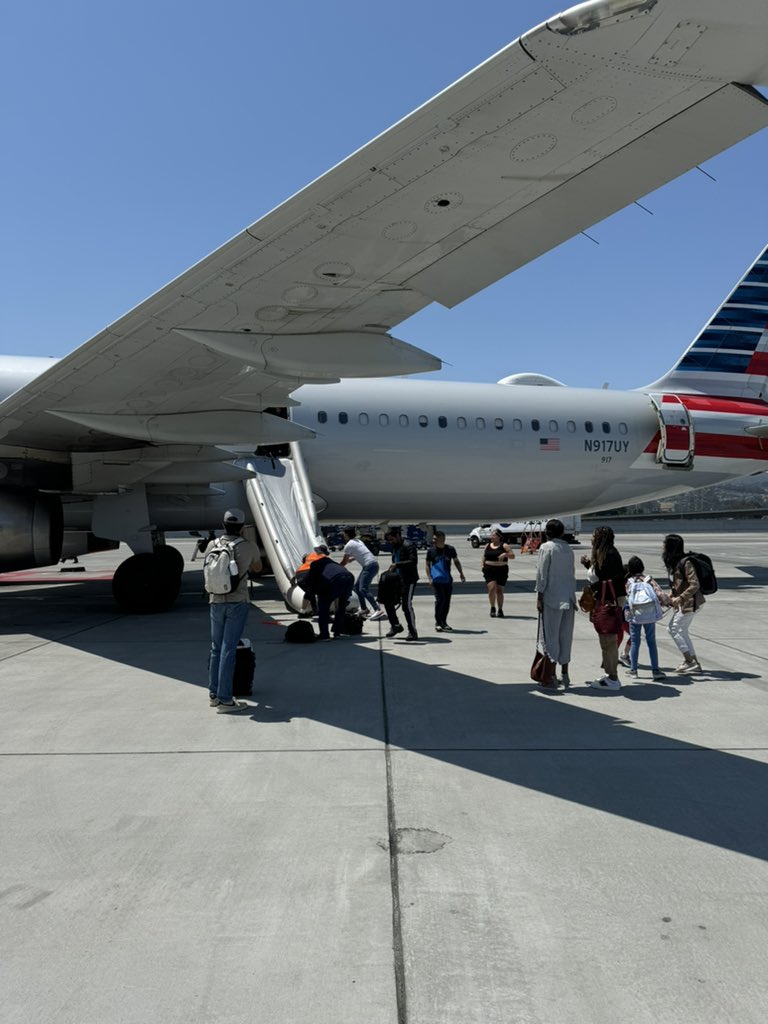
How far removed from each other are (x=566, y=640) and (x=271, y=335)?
3973 millimetres

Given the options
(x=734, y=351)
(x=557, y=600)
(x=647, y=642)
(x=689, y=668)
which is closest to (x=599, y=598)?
(x=557, y=600)

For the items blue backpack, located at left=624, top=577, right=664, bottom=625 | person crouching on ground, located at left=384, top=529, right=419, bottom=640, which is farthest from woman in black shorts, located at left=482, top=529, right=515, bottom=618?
blue backpack, located at left=624, top=577, right=664, bottom=625

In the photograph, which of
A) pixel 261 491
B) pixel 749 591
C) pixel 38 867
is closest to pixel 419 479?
pixel 261 491

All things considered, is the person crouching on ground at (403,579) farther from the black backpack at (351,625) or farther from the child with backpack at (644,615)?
the child with backpack at (644,615)

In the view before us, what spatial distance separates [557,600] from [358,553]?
555 centimetres

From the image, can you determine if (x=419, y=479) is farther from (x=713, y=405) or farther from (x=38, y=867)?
(x=38, y=867)

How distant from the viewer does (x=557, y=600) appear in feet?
23.7

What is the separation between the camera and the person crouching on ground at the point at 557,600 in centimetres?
725

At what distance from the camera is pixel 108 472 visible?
40.0 ft

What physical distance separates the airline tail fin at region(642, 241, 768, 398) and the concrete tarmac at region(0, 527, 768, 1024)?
14.4 metres

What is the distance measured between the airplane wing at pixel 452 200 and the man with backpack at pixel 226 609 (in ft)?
6.41

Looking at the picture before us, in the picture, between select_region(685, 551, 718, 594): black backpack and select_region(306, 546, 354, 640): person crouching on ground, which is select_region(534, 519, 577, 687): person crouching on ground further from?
select_region(306, 546, 354, 640): person crouching on ground

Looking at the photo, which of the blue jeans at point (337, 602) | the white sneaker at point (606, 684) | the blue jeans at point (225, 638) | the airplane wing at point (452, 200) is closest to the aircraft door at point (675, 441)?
the blue jeans at point (337, 602)

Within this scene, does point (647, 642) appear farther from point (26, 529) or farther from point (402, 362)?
point (26, 529)
